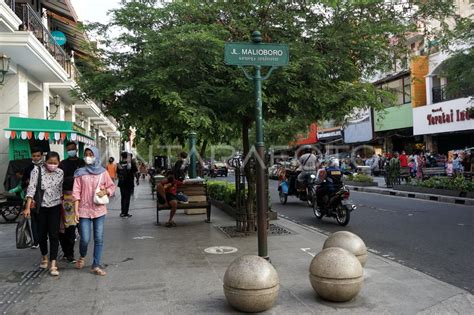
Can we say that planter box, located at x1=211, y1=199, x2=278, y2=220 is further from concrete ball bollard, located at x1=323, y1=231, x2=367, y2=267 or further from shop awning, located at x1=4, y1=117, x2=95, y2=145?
shop awning, located at x1=4, y1=117, x2=95, y2=145

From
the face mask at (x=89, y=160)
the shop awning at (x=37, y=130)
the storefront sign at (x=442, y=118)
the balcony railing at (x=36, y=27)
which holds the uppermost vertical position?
the balcony railing at (x=36, y=27)

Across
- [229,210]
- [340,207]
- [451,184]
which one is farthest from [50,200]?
[451,184]

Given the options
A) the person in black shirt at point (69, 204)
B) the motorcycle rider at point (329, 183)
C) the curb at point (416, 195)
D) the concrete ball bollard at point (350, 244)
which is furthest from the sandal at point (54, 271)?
the curb at point (416, 195)

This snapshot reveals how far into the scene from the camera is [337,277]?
471 cm

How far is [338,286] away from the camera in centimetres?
470

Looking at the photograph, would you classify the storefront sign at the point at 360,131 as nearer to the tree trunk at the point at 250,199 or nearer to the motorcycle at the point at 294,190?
the motorcycle at the point at 294,190

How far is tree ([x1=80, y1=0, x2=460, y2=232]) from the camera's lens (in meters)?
7.87

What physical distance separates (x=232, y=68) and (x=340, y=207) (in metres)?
4.61

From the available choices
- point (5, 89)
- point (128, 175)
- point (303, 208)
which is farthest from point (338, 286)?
point (5, 89)

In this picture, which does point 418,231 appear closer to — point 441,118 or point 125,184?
point 125,184

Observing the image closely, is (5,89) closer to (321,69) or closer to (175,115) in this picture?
(175,115)

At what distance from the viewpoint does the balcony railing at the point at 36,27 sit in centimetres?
1375

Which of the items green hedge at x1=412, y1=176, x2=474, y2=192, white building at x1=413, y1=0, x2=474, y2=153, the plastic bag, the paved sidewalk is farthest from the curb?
the plastic bag

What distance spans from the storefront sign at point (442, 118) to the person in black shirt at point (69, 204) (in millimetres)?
24497
